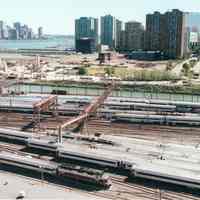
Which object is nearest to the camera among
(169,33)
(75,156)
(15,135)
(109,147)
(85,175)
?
(85,175)

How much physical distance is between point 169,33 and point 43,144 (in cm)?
10344

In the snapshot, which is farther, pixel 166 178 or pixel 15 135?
pixel 15 135

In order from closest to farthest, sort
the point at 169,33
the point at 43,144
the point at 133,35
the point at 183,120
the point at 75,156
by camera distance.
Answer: the point at 75,156 < the point at 43,144 < the point at 183,120 < the point at 169,33 < the point at 133,35

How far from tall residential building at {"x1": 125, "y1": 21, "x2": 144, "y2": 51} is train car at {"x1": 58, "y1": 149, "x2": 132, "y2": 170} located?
402ft

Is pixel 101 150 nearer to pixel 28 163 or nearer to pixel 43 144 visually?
pixel 43 144

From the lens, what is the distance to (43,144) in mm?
46750

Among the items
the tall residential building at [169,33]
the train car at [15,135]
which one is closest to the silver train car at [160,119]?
the train car at [15,135]

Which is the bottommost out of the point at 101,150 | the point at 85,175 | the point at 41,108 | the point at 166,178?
the point at 166,178

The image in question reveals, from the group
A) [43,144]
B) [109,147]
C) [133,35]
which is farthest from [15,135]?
[133,35]

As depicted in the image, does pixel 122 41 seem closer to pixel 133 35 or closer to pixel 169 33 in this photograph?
pixel 133 35

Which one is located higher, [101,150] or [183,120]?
[183,120]

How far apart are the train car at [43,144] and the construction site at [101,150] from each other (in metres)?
0.12

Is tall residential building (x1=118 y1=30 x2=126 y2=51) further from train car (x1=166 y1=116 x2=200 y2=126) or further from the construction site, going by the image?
train car (x1=166 y1=116 x2=200 y2=126)

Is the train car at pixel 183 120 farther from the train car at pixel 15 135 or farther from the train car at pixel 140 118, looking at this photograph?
the train car at pixel 15 135
